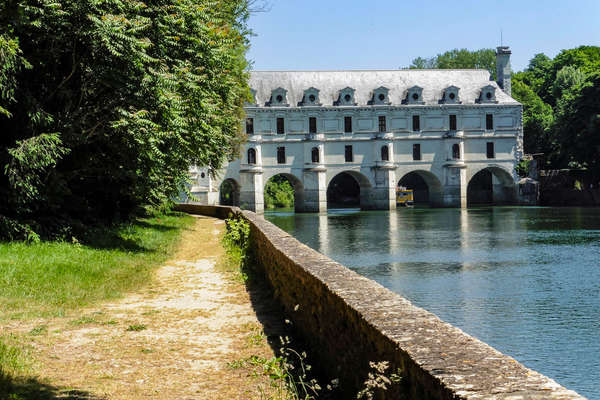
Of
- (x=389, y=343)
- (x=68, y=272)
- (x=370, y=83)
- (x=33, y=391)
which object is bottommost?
(x=33, y=391)

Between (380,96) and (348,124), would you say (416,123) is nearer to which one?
(380,96)

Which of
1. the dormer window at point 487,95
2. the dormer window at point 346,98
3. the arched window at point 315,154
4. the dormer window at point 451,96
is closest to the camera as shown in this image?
the arched window at point 315,154

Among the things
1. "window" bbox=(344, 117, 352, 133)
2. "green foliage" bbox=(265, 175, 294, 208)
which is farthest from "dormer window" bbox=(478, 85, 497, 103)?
"green foliage" bbox=(265, 175, 294, 208)

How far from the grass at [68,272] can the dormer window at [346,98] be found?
46.4 m

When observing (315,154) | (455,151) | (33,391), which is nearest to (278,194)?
(315,154)

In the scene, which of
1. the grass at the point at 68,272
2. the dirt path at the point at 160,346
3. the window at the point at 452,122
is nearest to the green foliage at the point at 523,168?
the window at the point at 452,122

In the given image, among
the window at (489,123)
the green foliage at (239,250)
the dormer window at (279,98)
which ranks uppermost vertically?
the dormer window at (279,98)

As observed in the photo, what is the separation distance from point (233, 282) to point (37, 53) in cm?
671

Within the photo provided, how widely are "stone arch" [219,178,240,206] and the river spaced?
21451 millimetres

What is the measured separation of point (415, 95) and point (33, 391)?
59711mm

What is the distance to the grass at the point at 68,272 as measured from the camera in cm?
939

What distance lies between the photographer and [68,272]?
1145cm

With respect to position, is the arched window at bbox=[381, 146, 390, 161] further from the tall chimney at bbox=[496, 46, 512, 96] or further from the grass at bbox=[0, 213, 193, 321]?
the grass at bbox=[0, 213, 193, 321]

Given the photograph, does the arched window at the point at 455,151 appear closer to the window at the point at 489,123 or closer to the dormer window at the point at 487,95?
the window at the point at 489,123
